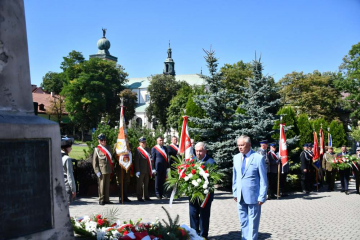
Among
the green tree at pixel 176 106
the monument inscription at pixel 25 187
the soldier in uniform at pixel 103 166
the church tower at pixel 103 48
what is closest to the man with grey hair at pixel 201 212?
Answer: the monument inscription at pixel 25 187

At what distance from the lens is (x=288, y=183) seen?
15.4m

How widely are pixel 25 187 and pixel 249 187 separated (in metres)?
3.40

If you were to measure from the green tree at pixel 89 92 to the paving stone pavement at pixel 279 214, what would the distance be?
43233 millimetres

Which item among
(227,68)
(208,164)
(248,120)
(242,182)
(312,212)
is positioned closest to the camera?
(242,182)

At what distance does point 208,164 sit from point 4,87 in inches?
143

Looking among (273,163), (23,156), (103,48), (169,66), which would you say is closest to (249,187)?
(23,156)

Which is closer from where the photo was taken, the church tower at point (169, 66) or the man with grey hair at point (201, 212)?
the man with grey hair at point (201, 212)

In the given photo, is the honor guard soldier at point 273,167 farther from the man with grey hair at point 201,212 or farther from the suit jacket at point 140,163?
the man with grey hair at point 201,212

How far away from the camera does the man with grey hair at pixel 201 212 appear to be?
6.55 meters

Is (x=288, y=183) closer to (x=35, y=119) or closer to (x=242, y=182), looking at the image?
(x=242, y=182)

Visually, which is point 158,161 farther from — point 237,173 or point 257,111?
point 237,173

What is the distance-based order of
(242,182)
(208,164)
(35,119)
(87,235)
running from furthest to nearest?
Result: (208,164)
(242,182)
(87,235)
(35,119)

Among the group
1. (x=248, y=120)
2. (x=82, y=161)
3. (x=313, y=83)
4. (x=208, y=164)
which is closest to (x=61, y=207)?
(x=208, y=164)

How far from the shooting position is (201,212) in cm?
657
